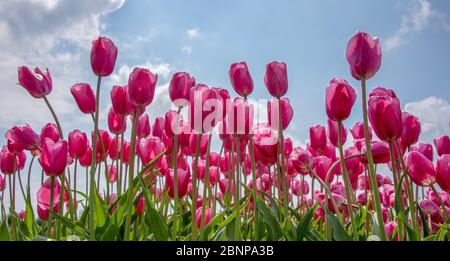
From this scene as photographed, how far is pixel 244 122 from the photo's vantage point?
2371 mm

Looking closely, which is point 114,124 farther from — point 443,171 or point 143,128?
point 443,171

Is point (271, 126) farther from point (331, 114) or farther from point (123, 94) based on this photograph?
point (123, 94)

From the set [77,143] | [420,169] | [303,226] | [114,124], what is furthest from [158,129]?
[420,169]

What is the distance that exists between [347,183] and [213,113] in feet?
2.25

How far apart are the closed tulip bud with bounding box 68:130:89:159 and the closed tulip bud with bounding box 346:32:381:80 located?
5.61 ft

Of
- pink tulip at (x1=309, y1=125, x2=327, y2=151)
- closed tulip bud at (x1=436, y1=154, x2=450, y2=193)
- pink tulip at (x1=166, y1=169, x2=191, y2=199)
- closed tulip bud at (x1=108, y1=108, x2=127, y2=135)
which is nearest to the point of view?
closed tulip bud at (x1=436, y1=154, x2=450, y2=193)

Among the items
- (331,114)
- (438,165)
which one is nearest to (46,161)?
(331,114)

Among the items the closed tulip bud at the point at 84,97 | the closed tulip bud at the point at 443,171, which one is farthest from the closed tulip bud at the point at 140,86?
the closed tulip bud at the point at 443,171

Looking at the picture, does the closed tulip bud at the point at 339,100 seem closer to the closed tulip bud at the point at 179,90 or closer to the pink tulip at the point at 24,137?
the closed tulip bud at the point at 179,90

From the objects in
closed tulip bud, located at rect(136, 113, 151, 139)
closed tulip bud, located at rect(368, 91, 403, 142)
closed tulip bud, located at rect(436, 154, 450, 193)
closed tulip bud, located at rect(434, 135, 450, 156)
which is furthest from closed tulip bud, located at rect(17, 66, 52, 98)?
closed tulip bud, located at rect(434, 135, 450, 156)

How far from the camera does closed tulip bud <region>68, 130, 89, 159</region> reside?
3.07 m

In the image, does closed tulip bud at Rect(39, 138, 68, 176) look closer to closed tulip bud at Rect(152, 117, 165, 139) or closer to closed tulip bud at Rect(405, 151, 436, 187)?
closed tulip bud at Rect(152, 117, 165, 139)

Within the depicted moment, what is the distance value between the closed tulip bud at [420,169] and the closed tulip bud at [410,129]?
30 cm

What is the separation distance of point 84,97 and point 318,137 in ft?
5.50
